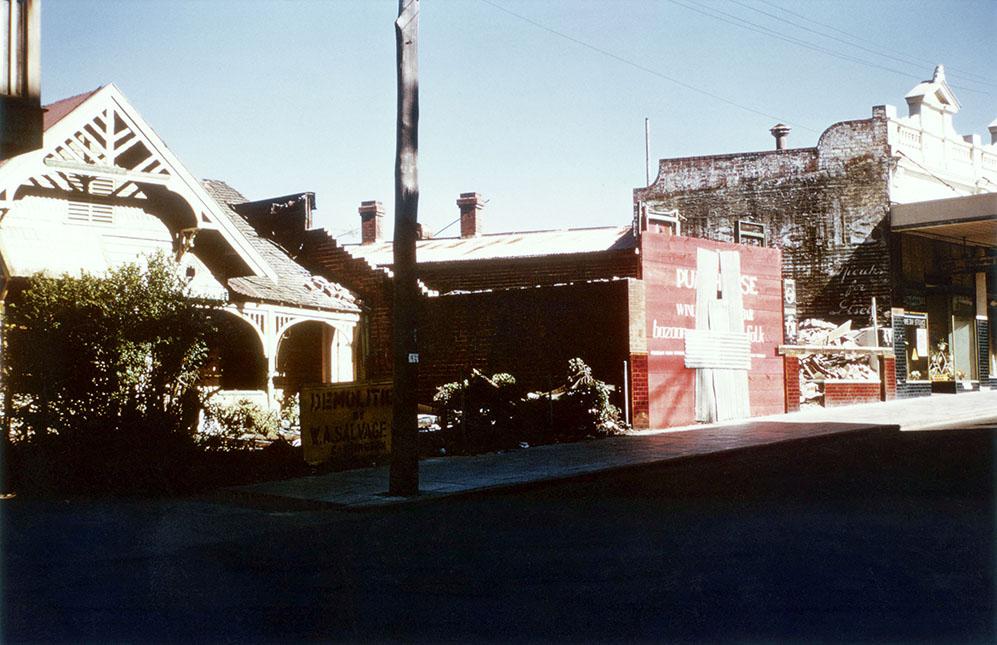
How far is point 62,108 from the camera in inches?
686

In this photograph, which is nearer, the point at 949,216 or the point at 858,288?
the point at 949,216

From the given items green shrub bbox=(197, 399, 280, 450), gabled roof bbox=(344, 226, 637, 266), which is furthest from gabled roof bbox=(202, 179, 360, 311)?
gabled roof bbox=(344, 226, 637, 266)

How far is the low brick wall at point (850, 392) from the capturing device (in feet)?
86.5

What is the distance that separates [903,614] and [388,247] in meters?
27.5

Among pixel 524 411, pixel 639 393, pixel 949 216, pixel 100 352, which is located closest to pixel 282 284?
pixel 524 411

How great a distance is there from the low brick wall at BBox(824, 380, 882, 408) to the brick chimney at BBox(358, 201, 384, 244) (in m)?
16.5

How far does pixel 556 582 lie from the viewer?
6.73 meters

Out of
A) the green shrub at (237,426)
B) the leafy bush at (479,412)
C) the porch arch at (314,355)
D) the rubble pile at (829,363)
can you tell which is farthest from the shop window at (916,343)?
the green shrub at (237,426)

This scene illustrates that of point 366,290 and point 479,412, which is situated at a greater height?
point 366,290

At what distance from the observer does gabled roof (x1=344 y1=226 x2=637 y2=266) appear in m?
27.8

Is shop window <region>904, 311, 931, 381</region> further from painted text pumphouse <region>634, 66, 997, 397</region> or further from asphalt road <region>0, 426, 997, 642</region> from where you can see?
asphalt road <region>0, 426, 997, 642</region>

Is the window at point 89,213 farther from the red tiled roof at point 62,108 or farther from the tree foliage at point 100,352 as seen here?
the tree foliage at point 100,352

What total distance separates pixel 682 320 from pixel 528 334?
10.9 feet

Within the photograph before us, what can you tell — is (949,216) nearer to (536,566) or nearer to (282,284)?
(282,284)
